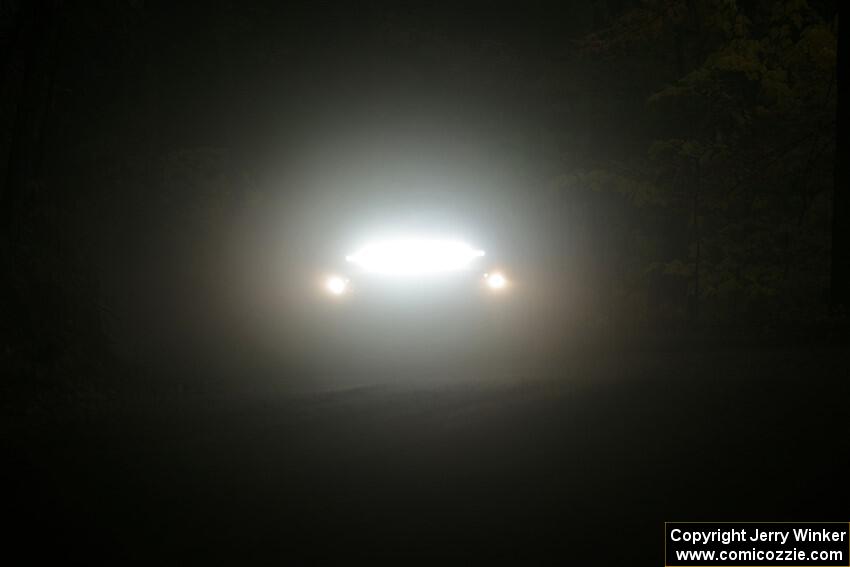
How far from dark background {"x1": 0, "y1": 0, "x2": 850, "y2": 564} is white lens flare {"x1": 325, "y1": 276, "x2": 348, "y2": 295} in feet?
0.98

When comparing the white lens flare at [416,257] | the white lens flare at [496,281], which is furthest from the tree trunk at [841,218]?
the white lens flare at [416,257]

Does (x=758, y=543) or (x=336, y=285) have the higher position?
(x=336, y=285)

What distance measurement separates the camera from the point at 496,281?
48.3 feet

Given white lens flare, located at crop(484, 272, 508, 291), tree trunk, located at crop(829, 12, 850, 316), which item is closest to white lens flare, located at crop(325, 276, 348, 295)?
white lens flare, located at crop(484, 272, 508, 291)

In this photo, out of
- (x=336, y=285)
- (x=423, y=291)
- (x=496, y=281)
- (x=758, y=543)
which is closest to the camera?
(x=758, y=543)

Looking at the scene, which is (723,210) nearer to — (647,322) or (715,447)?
(647,322)

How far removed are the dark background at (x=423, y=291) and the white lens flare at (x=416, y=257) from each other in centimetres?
44

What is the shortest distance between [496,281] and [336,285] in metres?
2.39

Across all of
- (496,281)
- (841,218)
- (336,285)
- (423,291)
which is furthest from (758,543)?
(841,218)

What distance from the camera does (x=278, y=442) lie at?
7.45 metres

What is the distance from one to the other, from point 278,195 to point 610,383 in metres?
17.5

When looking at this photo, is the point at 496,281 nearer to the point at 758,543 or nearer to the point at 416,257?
the point at 416,257

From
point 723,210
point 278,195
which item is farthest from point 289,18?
point 723,210

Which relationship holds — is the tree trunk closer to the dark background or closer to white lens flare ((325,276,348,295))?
the dark background
